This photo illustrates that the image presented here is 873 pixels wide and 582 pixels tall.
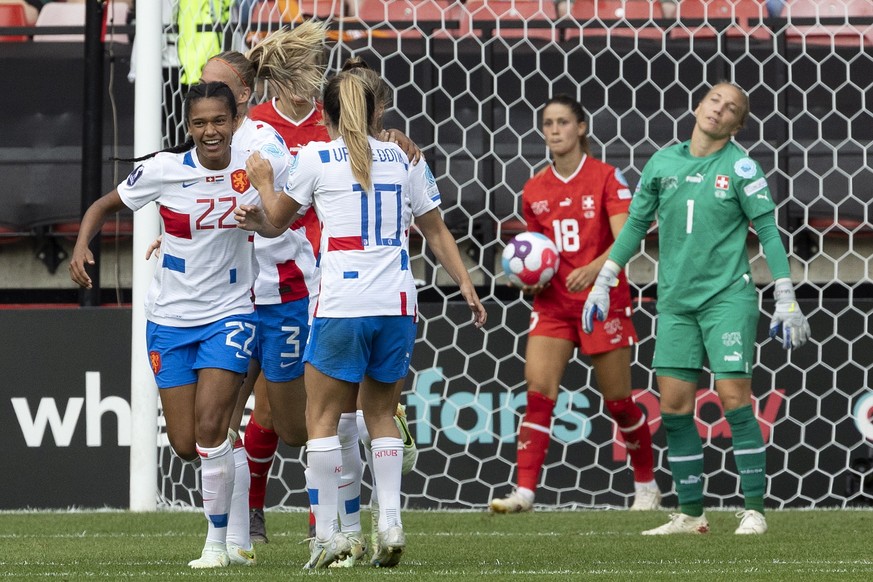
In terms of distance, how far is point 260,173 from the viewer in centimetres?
444

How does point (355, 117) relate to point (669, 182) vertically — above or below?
above

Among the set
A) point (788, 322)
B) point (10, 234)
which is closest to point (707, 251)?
point (788, 322)

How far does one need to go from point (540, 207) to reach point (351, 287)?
9.36 ft

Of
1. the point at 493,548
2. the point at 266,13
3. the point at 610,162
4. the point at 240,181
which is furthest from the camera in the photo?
the point at 610,162

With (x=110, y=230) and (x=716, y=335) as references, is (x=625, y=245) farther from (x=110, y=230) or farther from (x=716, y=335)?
(x=110, y=230)

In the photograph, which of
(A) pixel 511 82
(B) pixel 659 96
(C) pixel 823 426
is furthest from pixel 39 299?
(C) pixel 823 426

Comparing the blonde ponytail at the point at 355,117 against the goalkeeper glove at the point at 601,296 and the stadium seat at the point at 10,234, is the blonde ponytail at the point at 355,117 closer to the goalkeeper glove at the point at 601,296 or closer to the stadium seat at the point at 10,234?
the goalkeeper glove at the point at 601,296

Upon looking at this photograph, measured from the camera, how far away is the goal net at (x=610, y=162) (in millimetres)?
7172

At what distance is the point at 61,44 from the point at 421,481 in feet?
12.4

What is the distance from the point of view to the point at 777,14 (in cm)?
812

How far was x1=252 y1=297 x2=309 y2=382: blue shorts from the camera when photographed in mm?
5168

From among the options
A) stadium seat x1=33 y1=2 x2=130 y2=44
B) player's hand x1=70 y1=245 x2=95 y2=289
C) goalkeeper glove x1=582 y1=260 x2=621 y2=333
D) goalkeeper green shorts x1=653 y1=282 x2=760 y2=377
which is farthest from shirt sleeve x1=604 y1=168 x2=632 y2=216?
stadium seat x1=33 y1=2 x2=130 y2=44

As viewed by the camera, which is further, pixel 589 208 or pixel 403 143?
pixel 589 208

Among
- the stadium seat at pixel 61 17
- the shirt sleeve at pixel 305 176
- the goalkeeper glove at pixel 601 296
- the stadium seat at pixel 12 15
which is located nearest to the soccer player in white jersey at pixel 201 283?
the shirt sleeve at pixel 305 176
